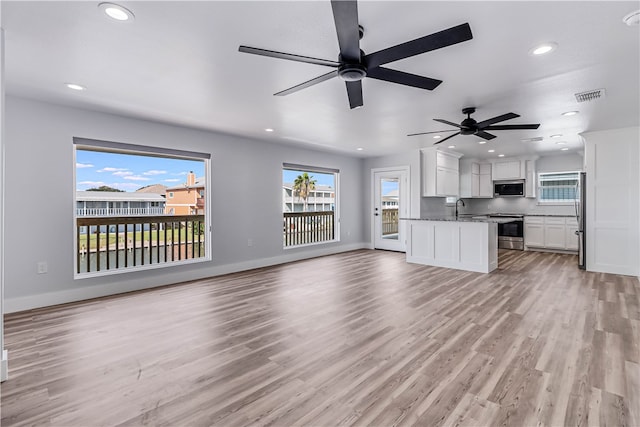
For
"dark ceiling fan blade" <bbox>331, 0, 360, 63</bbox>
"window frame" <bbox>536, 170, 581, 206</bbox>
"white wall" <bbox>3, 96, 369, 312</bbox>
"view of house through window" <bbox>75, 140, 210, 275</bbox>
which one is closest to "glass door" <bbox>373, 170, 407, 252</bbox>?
"white wall" <bbox>3, 96, 369, 312</bbox>

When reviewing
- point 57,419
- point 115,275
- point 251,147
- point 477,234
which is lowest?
point 57,419

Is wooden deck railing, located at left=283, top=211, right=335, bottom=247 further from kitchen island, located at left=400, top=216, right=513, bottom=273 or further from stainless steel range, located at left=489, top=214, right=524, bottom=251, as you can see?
stainless steel range, located at left=489, top=214, right=524, bottom=251

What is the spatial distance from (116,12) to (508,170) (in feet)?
28.0

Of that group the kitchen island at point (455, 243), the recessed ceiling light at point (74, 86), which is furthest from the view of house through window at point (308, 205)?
the recessed ceiling light at point (74, 86)

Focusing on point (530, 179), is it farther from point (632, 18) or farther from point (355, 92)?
point (355, 92)

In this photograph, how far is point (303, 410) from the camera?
5.94 feet

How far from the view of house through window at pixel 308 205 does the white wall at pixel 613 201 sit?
481 cm

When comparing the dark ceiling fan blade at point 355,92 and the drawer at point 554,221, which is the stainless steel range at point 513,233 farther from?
A: the dark ceiling fan blade at point 355,92

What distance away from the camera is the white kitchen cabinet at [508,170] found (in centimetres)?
784

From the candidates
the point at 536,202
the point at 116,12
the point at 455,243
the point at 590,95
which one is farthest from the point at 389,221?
the point at 116,12

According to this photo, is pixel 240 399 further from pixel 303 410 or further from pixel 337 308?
pixel 337 308

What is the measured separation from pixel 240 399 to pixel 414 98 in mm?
3373

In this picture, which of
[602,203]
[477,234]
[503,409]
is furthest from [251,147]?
[602,203]

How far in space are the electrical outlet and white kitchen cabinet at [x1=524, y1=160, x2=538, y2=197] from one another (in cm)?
935
